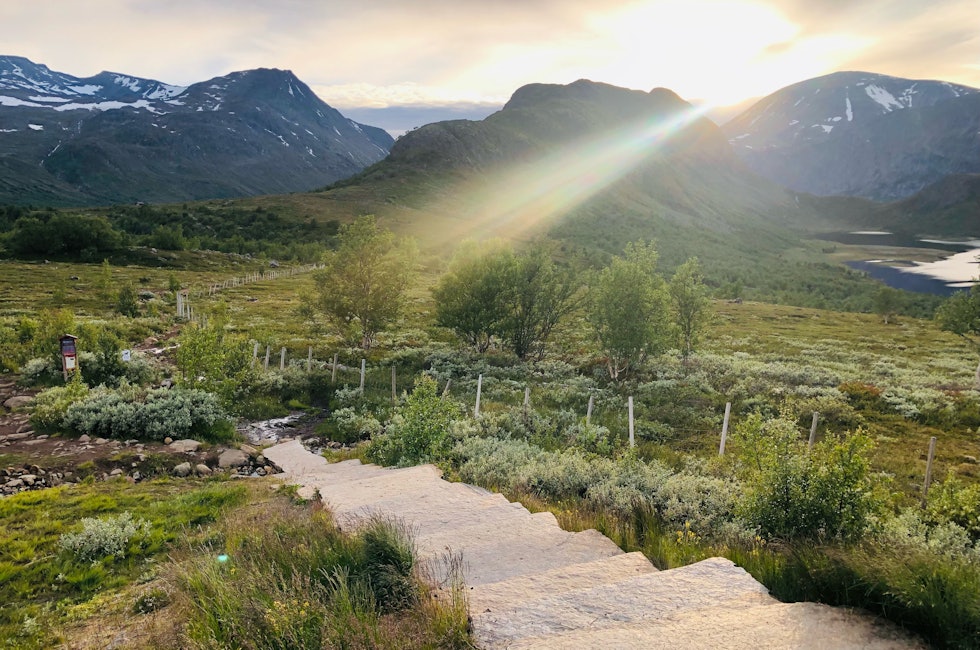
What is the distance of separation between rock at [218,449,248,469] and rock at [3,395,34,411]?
993cm

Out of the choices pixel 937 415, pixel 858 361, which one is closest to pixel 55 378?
pixel 937 415

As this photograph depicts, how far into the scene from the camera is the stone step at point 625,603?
489 centimetres

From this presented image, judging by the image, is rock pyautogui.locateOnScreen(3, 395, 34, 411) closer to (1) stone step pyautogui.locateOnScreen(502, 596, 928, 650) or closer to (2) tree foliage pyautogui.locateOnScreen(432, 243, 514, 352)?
(2) tree foliage pyautogui.locateOnScreen(432, 243, 514, 352)

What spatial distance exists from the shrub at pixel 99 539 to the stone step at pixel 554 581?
288 inches

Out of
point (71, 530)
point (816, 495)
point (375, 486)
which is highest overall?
point (816, 495)

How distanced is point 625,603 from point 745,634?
116 cm

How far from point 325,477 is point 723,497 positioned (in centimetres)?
976

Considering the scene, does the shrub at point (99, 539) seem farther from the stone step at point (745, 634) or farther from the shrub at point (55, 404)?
the shrub at point (55, 404)

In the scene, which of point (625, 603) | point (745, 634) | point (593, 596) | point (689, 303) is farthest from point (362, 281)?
point (745, 634)

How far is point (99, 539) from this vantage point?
896cm

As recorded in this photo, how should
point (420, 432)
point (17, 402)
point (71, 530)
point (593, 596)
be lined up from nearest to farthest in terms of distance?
point (593, 596), point (71, 530), point (420, 432), point (17, 402)

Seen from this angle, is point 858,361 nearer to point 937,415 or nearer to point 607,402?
point 937,415

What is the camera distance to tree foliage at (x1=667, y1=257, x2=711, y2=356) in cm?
3400

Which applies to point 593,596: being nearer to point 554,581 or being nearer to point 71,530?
point 554,581
